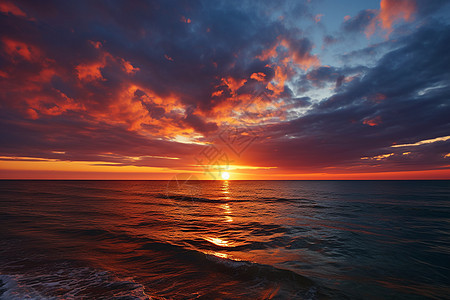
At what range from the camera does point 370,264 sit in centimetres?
901

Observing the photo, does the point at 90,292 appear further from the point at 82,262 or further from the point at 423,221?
the point at 423,221

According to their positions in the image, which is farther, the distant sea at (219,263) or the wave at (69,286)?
the distant sea at (219,263)

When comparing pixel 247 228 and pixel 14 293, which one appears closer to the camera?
pixel 14 293

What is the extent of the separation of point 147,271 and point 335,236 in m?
12.5

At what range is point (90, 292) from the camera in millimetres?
5969

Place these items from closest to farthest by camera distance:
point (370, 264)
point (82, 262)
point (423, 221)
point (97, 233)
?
point (82, 262), point (370, 264), point (97, 233), point (423, 221)

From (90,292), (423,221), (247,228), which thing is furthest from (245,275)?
(423,221)

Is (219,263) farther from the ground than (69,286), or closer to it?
closer to it

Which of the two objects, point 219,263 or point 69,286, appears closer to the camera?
point 69,286

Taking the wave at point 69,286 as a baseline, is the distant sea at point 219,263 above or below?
below

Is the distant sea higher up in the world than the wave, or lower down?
lower down

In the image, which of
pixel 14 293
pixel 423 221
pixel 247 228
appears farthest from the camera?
pixel 423 221

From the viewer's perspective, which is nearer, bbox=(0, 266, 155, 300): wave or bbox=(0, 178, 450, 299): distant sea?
bbox=(0, 266, 155, 300): wave

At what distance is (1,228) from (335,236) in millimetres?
24107
